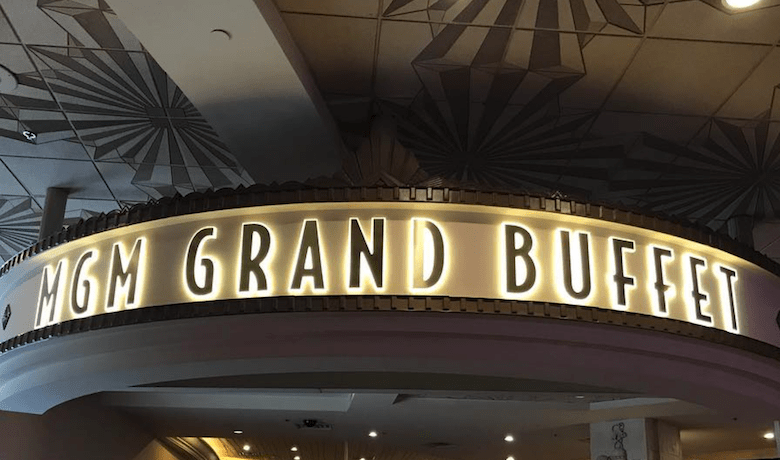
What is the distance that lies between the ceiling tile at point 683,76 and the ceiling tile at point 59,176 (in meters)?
3.68

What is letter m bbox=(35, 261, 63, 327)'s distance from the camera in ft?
Answer: 12.3

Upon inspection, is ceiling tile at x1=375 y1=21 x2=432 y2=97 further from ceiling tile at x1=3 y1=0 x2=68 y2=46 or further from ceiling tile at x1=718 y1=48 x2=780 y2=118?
ceiling tile at x1=718 y1=48 x2=780 y2=118

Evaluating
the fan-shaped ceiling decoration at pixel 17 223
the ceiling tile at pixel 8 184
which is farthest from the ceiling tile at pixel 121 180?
the fan-shaped ceiling decoration at pixel 17 223

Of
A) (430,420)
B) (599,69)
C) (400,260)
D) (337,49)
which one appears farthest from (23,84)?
(430,420)

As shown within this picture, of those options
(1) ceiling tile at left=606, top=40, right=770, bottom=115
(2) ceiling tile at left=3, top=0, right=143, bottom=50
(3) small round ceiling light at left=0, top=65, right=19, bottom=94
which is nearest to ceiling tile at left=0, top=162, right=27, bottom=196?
(3) small round ceiling light at left=0, top=65, right=19, bottom=94

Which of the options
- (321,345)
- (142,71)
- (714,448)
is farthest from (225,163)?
(714,448)

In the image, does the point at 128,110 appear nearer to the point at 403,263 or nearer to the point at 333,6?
the point at 333,6

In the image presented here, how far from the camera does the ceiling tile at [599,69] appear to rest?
4.20 meters

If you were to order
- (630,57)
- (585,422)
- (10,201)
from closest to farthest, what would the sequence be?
1. (630,57)
2. (10,201)
3. (585,422)

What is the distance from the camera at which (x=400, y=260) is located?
3287 millimetres

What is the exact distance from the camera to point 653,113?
4855mm

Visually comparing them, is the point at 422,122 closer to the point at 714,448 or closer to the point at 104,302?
the point at 104,302

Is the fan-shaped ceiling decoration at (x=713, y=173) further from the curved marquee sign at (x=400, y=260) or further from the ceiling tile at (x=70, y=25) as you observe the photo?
the ceiling tile at (x=70, y=25)

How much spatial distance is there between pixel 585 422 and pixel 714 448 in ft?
7.50
